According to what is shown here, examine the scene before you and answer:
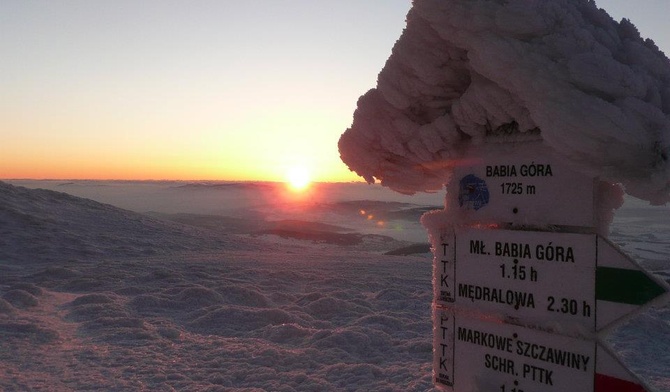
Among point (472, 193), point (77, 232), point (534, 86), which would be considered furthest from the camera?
point (77, 232)

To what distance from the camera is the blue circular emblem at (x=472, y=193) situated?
2532mm

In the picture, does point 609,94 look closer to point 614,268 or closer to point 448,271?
point 614,268

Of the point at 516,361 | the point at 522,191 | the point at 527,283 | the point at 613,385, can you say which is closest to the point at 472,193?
the point at 522,191

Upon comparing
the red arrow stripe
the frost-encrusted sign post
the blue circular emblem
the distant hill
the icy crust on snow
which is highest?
the icy crust on snow

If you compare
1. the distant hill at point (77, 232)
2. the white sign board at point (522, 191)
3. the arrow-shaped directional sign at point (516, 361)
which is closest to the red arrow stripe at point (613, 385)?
the arrow-shaped directional sign at point (516, 361)

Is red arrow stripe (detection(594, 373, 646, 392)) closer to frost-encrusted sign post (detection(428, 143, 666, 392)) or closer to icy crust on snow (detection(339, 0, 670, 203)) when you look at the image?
frost-encrusted sign post (detection(428, 143, 666, 392))

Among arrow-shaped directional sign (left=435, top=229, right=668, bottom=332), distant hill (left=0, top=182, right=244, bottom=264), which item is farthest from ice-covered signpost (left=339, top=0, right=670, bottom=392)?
distant hill (left=0, top=182, right=244, bottom=264)

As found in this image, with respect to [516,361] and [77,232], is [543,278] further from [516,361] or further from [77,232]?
[77,232]

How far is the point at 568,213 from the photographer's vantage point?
7.30 feet

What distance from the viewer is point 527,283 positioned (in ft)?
7.74

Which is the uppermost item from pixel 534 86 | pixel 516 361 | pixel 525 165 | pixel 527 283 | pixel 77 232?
pixel 534 86

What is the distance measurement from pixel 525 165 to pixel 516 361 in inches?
37.4

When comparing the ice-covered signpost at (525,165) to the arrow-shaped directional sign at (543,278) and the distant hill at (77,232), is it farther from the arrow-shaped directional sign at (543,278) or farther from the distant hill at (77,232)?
the distant hill at (77,232)

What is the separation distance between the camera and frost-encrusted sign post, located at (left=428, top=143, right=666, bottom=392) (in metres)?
2.13
